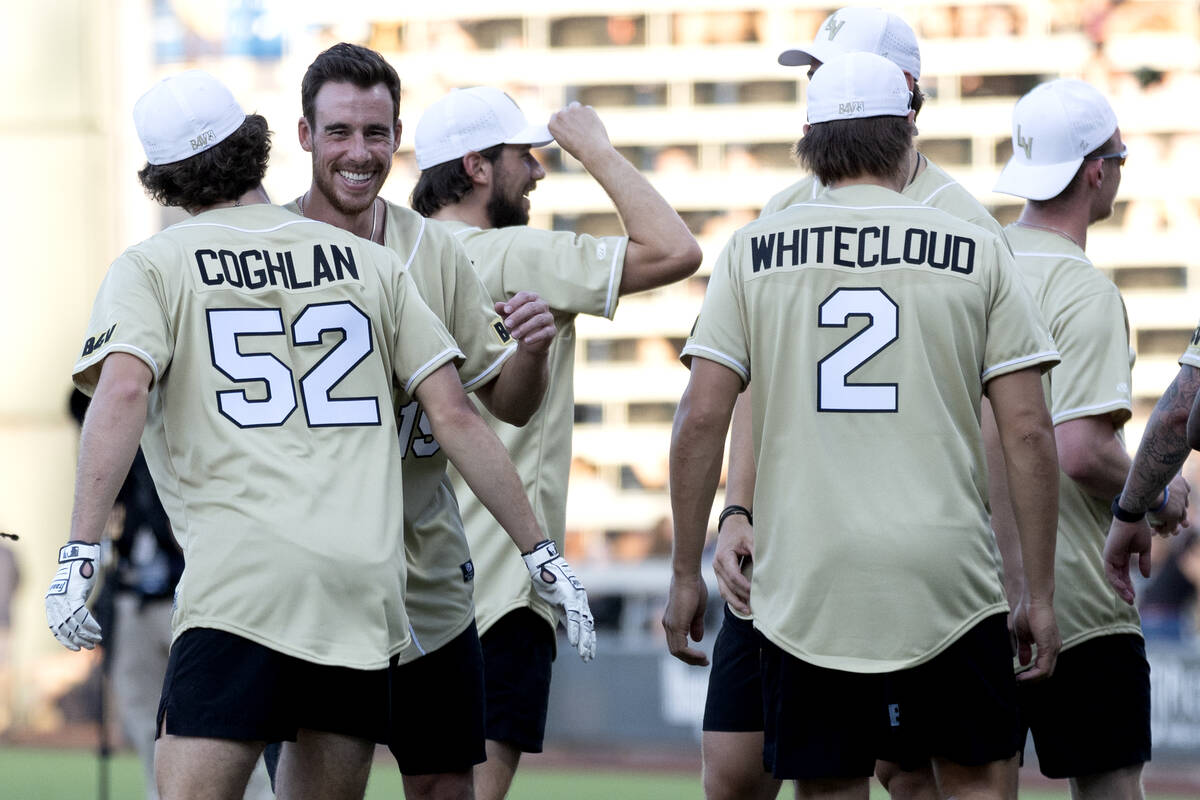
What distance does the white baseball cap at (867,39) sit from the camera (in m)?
4.98

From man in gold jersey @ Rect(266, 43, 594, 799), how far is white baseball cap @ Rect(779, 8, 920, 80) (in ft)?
4.16

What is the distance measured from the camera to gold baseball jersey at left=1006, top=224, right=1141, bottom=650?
4.75 m

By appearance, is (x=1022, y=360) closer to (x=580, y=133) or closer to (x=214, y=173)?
(x=580, y=133)

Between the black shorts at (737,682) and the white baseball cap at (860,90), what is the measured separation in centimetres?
143

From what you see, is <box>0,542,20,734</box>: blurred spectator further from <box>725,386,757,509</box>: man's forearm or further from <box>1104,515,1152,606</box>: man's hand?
<box>1104,515,1152,606</box>: man's hand

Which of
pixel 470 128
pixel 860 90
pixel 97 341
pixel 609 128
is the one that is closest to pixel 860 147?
pixel 860 90

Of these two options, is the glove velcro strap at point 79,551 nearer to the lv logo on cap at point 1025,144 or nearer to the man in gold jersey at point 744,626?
the man in gold jersey at point 744,626

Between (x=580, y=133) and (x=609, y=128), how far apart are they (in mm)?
21236

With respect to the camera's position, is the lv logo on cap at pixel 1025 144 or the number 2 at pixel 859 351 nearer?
the number 2 at pixel 859 351

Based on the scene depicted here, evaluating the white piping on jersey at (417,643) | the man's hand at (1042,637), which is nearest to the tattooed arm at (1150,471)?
the man's hand at (1042,637)

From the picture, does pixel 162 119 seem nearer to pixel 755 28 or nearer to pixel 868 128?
pixel 868 128

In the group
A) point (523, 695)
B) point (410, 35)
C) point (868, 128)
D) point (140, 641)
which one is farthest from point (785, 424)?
point (410, 35)

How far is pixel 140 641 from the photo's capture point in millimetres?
7684

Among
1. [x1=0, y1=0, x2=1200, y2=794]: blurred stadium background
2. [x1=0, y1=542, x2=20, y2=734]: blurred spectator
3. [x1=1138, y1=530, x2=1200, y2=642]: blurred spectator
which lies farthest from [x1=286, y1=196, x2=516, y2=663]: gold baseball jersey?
[x1=0, y1=0, x2=1200, y2=794]: blurred stadium background
